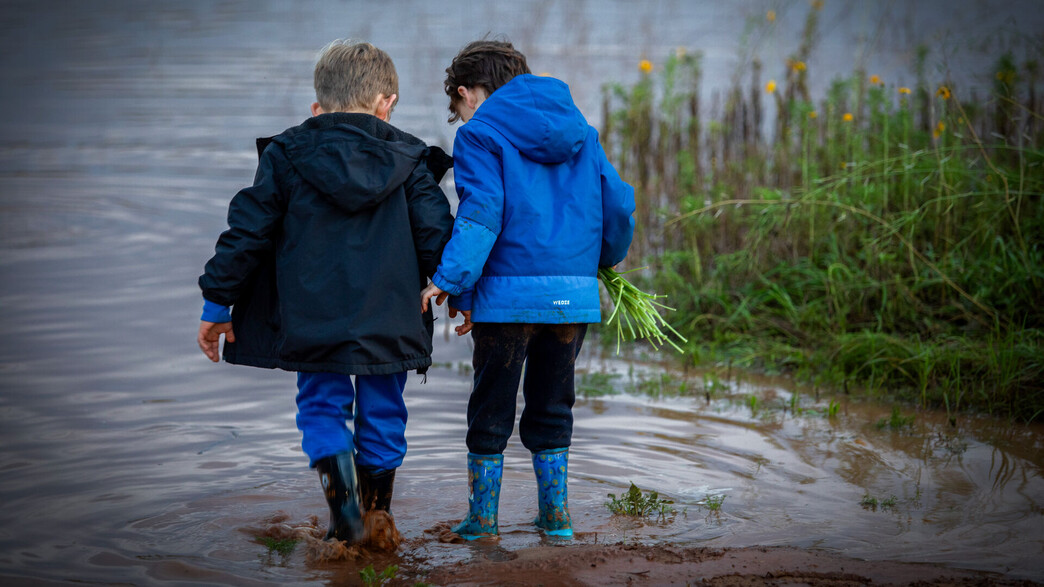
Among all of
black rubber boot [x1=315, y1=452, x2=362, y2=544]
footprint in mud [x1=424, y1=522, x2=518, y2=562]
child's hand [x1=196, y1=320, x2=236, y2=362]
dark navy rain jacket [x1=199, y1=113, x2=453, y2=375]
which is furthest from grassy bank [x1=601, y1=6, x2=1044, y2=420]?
child's hand [x1=196, y1=320, x2=236, y2=362]

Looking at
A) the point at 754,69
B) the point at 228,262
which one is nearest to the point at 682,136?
the point at 754,69

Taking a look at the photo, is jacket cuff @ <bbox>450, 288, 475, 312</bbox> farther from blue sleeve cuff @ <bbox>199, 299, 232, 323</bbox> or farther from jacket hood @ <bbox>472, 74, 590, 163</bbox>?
blue sleeve cuff @ <bbox>199, 299, 232, 323</bbox>

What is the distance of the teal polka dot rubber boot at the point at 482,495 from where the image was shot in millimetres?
3488

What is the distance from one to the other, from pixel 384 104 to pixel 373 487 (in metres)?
1.32

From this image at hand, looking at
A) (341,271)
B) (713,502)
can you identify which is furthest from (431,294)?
(713,502)

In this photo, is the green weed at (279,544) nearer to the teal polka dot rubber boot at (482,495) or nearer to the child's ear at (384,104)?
the teal polka dot rubber boot at (482,495)

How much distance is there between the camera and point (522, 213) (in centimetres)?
334

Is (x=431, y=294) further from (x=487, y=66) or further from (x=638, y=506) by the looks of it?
(x=638, y=506)

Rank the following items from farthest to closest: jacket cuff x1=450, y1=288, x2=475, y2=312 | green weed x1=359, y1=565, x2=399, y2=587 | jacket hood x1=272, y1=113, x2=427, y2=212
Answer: jacket cuff x1=450, y1=288, x2=475, y2=312 < jacket hood x1=272, y1=113, x2=427, y2=212 < green weed x1=359, y1=565, x2=399, y2=587

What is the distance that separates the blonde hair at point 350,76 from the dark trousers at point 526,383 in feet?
2.88

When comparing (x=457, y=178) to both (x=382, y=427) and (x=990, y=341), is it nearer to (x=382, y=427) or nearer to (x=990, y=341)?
(x=382, y=427)

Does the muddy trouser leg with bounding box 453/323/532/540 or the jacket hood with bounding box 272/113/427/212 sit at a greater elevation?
the jacket hood with bounding box 272/113/427/212

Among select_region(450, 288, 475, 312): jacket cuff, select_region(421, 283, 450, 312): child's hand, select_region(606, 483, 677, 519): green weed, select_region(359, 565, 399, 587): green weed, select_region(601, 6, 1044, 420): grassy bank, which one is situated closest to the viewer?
select_region(359, 565, 399, 587): green weed

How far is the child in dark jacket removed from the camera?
3205 mm
